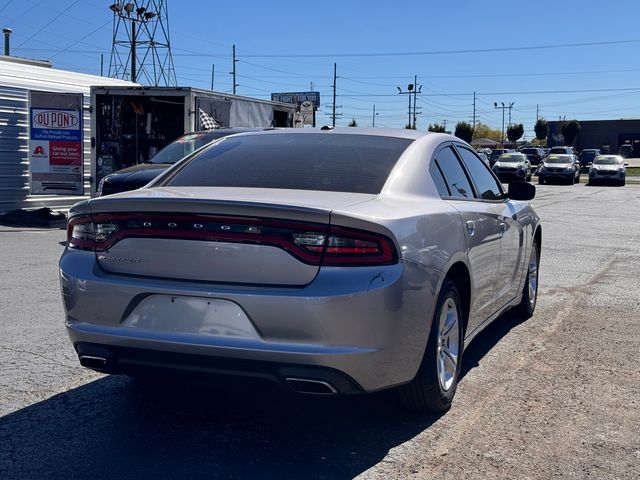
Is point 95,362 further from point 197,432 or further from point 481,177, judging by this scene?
point 481,177

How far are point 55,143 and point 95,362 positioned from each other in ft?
45.7

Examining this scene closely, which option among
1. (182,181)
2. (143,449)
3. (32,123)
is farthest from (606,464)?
(32,123)

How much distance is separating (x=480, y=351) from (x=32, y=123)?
13.4 metres

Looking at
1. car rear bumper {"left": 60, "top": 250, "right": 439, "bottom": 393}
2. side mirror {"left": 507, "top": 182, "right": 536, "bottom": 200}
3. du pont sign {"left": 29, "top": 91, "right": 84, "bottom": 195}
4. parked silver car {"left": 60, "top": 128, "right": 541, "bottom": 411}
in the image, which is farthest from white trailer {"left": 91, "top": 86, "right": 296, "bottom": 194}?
car rear bumper {"left": 60, "top": 250, "right": 439, "bottom": 393}

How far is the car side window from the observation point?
18.9 feet

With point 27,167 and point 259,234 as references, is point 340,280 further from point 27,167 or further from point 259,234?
point 27,167

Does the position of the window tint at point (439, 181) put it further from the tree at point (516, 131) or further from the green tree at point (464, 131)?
the tree at point (516, 131)

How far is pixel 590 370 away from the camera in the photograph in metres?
5.57

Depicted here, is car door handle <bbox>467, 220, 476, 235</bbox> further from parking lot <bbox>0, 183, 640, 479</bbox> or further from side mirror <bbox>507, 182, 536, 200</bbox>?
side mirror <bbox>507, 182, 536, 200</bbox>

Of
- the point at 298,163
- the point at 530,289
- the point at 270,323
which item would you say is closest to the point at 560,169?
the point at 530,289

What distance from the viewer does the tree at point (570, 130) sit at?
Answer: 93500 millimetres

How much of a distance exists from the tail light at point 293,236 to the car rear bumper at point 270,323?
0.07m

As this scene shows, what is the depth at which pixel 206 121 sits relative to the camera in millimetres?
16422

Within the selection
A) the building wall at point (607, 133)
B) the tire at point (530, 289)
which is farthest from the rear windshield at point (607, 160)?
the building wall at point (607, 133)
